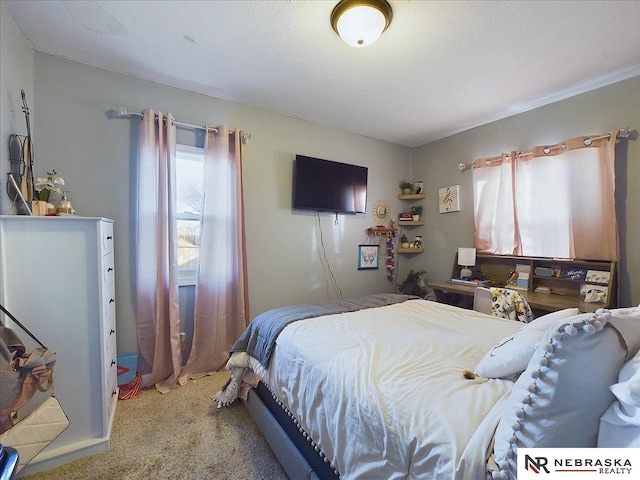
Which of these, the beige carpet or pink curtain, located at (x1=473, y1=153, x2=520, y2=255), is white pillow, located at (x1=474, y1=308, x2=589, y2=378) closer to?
the beige carpet

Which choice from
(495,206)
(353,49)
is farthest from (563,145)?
(353,49)

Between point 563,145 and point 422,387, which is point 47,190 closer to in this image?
point 422,387

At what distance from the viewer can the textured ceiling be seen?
5.23 feet

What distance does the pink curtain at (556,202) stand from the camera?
224 centimetres

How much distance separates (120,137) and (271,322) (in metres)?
1.95

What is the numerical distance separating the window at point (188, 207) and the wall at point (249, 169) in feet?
0.86

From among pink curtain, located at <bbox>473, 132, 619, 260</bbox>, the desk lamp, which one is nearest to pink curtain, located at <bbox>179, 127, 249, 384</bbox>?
the desk lamp

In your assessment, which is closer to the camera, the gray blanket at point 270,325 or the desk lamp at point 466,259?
the gray blanket at point 270,325

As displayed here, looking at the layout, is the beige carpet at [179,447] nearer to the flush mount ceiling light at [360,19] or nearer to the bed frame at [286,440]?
the bed frame at [286,440]

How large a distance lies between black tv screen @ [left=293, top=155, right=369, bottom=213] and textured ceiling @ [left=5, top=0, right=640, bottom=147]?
25.8 inches

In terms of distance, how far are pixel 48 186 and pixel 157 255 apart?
0.81m

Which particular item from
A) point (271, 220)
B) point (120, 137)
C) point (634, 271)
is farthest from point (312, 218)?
point (634, 271)

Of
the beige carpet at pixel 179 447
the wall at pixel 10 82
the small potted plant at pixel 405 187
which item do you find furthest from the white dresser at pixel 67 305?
the small potted plant at pixel 405 187

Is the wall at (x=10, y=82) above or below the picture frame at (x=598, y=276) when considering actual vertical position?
above
